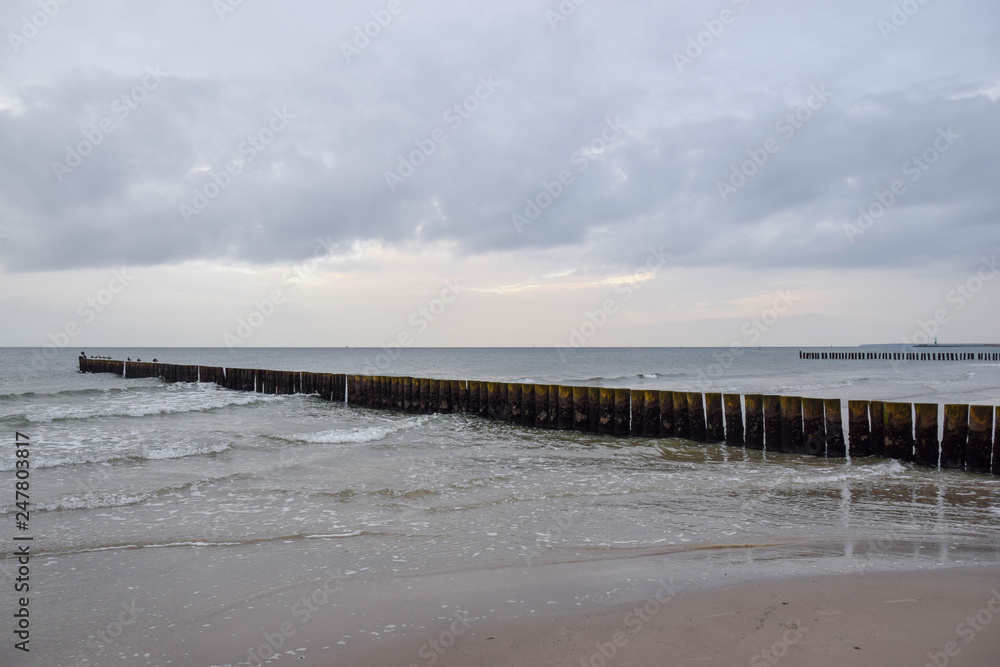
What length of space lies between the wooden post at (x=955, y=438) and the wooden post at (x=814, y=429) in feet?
6.11

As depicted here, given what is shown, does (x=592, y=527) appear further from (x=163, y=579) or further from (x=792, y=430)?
(x=792, y=430)

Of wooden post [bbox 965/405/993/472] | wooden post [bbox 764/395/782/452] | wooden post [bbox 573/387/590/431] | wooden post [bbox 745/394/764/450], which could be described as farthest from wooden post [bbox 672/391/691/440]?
wooden post [bbox 965/405/993/472]

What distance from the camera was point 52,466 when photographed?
33.2 ft

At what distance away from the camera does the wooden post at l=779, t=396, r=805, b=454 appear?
38.5 ft

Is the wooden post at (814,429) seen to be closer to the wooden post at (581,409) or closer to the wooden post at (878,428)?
the wooden post at (878,428)

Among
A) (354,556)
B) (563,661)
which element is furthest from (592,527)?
(563,661)

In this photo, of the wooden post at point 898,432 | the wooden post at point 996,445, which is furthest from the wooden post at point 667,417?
the wooden post at point 996,445

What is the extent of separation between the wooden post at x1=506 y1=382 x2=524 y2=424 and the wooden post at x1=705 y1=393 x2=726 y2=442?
17.4 feet

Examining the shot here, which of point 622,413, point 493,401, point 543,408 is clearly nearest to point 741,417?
point 622,413

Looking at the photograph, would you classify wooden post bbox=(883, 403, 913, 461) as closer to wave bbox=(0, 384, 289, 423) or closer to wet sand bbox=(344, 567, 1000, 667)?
wet sand bbox=(344, 567, 1000, 667)

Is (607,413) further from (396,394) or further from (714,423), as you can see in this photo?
(396,394)

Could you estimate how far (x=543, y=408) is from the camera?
16.0 metres

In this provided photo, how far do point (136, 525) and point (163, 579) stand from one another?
204 centimetres

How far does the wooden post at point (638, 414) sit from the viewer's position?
13.9 metres
